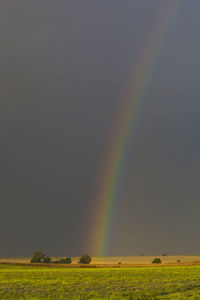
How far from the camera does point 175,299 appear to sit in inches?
1133

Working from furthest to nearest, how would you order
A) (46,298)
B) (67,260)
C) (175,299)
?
(67,260), (46,298), (175,299)

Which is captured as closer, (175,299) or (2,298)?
(175,299)

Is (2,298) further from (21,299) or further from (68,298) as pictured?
(68,298)

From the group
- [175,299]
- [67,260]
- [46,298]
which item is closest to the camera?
[175,299]

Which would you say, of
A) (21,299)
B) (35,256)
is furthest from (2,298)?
(35,256)

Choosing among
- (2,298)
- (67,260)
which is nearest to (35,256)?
(67,260)

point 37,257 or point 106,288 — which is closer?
point 106,288

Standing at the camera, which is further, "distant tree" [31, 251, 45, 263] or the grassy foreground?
"distant tree" [31, 251, 45, 263]

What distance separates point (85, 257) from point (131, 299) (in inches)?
6147

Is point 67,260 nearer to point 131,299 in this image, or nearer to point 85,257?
point 85,257

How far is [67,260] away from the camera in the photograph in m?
169

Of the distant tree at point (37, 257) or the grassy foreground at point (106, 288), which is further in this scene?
the distant tree at point (37, 257)

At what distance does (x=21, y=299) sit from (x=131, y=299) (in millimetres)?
10051

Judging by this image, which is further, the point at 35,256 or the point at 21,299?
the point at 35,256
